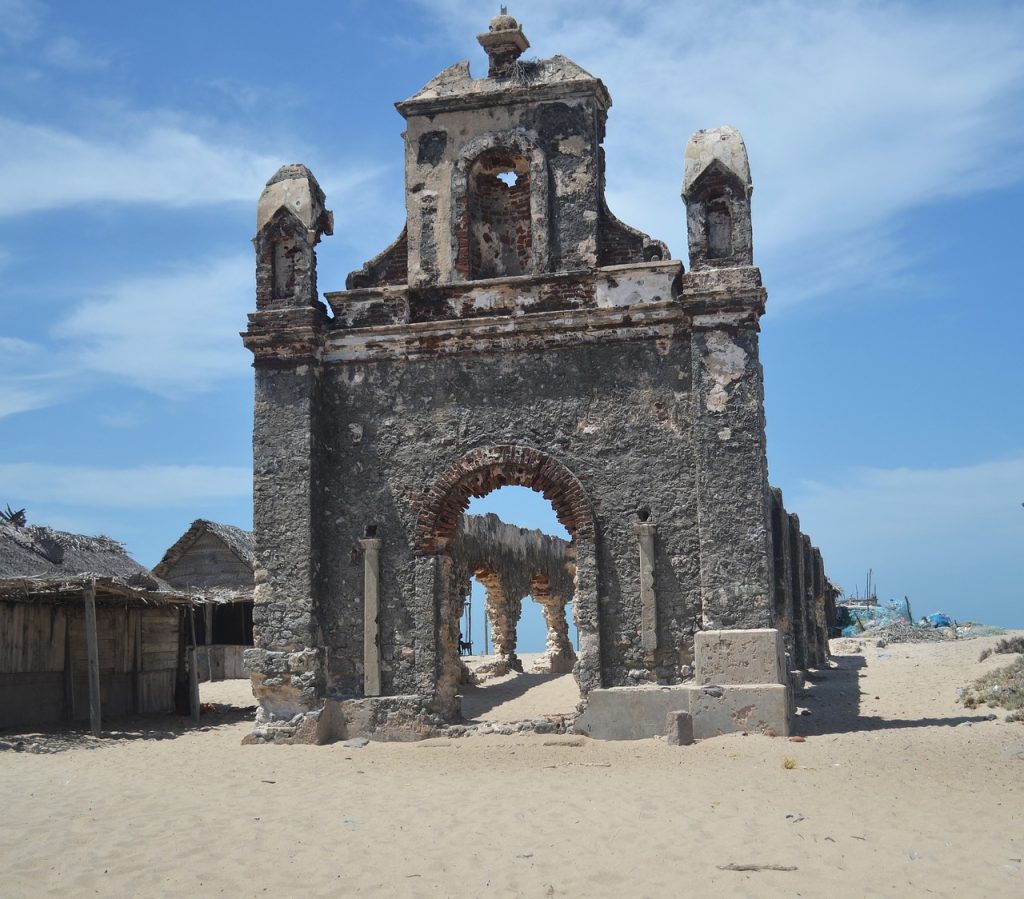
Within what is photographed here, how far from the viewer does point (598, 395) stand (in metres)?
13.1

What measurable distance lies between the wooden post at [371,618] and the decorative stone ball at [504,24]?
22.1 ft

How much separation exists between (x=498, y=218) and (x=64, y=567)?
982cm

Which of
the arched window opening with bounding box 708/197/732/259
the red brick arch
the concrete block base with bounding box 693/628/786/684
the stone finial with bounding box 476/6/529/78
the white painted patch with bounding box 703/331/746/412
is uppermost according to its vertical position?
the stone finial with bounding box 476/6/529/78

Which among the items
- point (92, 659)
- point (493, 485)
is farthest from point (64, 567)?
point (493, 485)

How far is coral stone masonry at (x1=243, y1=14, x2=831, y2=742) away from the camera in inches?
491

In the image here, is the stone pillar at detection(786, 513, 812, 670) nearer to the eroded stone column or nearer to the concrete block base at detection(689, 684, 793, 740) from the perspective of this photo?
the eroded stone column

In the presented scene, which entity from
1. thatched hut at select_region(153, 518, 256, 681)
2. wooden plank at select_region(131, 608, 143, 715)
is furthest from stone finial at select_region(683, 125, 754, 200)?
thatched hut at select_region(153, 518, 256, 681)

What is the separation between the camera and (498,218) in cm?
1479

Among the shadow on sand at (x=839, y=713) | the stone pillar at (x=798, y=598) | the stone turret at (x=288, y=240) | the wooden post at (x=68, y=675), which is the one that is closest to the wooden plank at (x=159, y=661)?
the wooden post at (x=68, y=675)

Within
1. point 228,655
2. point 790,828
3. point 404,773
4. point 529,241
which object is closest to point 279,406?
point 529,241

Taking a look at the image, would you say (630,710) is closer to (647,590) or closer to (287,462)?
(647,590)

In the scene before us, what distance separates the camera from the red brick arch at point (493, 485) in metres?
13.0

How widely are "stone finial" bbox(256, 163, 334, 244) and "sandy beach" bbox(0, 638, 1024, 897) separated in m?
6.48

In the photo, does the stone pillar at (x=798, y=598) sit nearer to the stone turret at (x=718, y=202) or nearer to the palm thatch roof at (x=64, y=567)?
the stone turret at (x=718, y=202)
